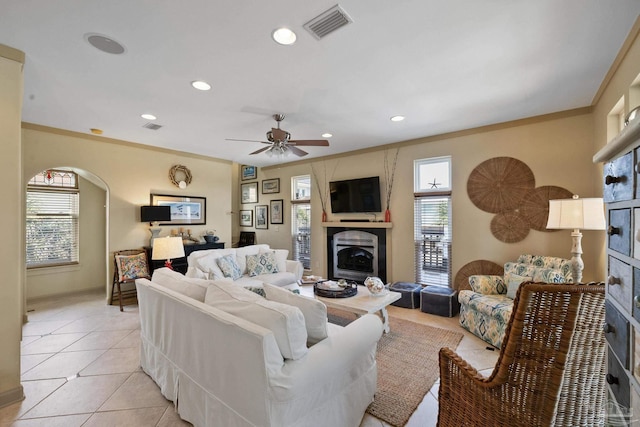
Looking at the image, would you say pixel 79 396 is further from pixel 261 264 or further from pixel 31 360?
pixel 261 264

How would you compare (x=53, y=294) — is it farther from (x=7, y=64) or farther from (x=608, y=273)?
(x=608, y=273)

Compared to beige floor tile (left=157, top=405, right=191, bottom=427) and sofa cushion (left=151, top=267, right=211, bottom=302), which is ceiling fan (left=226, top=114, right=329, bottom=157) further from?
beige floor tile (left=157, top=405, right=191, bottom=427)

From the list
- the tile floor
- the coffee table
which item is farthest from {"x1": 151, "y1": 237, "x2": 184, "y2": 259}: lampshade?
the coffee table

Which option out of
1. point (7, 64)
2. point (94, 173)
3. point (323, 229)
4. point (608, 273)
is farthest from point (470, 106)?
point (94, 173)

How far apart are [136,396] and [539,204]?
193 inches

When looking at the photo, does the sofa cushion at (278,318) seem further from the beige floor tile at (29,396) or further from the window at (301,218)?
the window at (301,218)

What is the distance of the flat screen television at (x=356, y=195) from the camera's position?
519cm

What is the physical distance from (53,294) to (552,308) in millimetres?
6898

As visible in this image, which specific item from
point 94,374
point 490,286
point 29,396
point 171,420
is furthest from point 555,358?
point 29,396

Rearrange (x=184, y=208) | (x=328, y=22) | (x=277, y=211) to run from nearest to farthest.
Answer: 1. (x=328, y=22)
2. (x=184, y=208)
3. (x=277, y=211)

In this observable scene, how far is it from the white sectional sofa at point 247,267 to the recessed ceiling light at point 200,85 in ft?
7.74

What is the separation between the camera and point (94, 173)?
4.59 meters

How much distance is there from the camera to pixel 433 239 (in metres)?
4.64

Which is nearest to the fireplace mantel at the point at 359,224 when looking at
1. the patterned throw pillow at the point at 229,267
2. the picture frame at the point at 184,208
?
the patterned throw pillow at the point at 229,267
